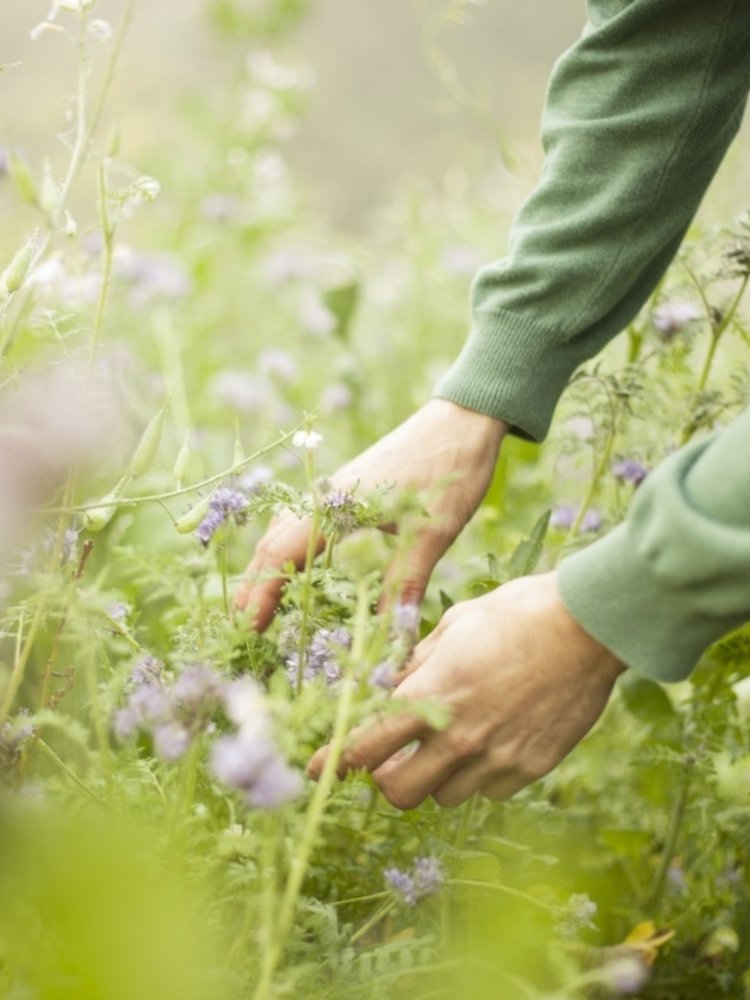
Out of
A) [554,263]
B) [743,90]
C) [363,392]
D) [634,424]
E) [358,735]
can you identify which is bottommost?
[363,392]

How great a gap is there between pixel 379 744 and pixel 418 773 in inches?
1.8

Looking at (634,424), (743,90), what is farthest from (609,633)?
(634,424)

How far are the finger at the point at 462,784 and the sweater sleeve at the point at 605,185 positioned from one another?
1.19 feet

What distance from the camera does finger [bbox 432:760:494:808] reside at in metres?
0.79

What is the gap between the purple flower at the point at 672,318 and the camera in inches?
45.7

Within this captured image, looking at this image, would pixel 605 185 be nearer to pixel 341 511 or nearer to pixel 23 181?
pixel 341 511

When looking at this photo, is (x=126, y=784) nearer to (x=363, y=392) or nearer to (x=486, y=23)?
(x=363, y=392)

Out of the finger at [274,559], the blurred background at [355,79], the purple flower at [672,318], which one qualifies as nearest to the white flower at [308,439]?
the finger at [274,559]

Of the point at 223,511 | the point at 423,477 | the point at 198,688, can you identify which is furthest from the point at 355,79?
the point at 198,688

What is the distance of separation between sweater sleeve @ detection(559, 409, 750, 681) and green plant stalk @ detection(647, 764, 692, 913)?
403 millimetres

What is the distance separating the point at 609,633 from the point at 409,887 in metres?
0.23

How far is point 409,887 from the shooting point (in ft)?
2.59

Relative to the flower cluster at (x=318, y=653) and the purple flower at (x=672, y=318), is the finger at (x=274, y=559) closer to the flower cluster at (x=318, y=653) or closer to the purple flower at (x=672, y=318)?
the flower cluster at (x=318, y=653)

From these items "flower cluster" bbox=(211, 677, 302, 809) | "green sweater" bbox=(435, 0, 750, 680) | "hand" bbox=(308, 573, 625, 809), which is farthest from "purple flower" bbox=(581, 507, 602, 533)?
"flower cluster" bbox=(211, 677, 302, 809)
